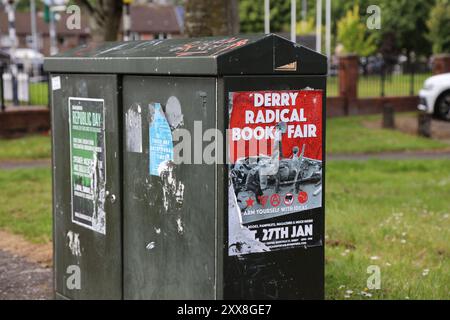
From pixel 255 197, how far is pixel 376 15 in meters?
5.36

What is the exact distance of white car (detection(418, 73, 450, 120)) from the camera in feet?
60.5

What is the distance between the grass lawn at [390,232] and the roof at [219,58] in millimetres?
2183

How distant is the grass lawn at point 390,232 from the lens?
5.91 m

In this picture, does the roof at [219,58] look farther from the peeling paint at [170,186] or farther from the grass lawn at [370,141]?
the grass lawn at [370,141]

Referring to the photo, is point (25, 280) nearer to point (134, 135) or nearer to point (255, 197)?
point (134, 135)

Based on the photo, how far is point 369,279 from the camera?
19.0 feet

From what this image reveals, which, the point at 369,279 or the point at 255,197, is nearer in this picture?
the point at 255,197

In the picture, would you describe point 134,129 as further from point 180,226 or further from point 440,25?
point 440,25

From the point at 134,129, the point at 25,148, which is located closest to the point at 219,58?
the point at 134,129

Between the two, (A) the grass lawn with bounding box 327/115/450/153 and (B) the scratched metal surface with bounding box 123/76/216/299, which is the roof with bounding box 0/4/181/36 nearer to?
(A) the grass lawn with bounding box 327/115/450/153

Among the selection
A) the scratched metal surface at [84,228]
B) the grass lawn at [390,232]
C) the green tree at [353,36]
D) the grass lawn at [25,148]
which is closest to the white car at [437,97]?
the grass lawn at [390,232]

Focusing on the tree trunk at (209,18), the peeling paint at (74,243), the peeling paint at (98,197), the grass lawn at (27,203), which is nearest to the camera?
the peeling paint at (98,197)
